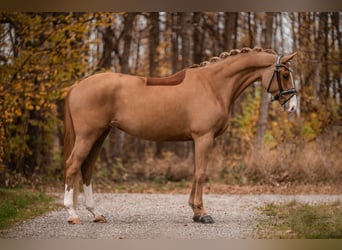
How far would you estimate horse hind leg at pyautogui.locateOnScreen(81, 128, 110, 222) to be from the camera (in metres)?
6.02

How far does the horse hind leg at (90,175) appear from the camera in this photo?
6020mm

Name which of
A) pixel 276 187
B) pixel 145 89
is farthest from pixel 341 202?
pixel 145 89

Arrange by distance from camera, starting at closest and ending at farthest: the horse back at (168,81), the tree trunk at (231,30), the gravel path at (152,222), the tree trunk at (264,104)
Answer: the gravel path at (152,222) → the horse back at (168,81) → the tree trunk at (264,104) → the tree trunk at (231,30)

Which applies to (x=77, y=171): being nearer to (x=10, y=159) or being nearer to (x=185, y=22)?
(x=10, y=159)

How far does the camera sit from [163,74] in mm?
11039

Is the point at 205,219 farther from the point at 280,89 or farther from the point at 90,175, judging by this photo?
the point at 280,89

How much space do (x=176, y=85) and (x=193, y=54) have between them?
5028mm

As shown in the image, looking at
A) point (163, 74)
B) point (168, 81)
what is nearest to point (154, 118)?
point (168, 81)

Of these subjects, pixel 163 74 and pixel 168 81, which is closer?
pixel 168 81

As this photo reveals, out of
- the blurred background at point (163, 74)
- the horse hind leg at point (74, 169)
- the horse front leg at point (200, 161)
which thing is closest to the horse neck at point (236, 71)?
the horse front leg at point (200, 161)

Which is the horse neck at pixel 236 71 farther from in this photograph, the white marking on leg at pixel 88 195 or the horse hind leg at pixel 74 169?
the white marking on leg at pixel 88 195

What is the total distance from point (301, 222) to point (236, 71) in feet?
5.70

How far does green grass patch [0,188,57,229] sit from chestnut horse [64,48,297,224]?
975mm

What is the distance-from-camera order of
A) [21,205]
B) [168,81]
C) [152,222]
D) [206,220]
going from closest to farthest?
[206,220] → [168,81] → [152,222] → [21,205]
